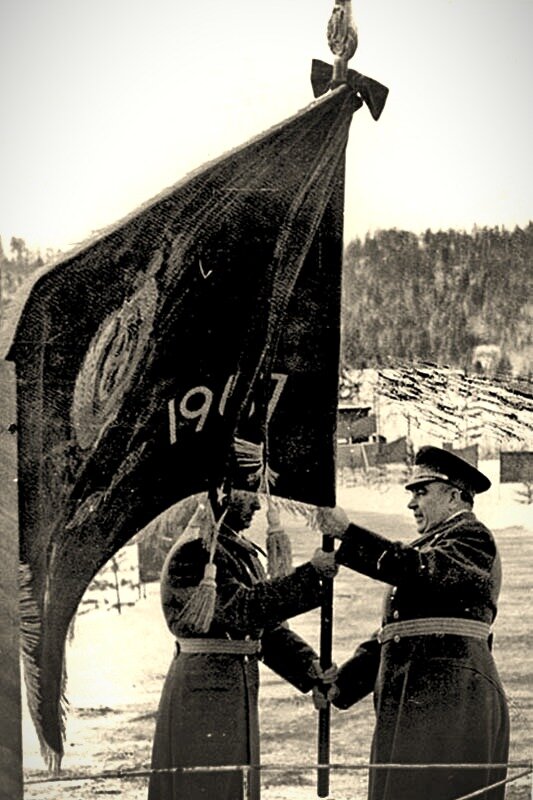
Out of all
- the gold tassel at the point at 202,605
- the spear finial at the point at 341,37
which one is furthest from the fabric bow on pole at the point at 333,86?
the gold tassel at the point at 202,605

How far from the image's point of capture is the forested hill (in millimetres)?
3262

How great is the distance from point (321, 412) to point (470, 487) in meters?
0.39

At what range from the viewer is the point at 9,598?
10.2 feet

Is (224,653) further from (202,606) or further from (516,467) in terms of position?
(516,467)

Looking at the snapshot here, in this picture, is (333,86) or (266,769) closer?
(333,86)

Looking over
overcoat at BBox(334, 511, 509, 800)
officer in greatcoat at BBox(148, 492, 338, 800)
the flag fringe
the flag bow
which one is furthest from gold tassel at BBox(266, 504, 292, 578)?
the flag bow

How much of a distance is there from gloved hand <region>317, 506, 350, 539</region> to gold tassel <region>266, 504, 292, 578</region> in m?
0.08

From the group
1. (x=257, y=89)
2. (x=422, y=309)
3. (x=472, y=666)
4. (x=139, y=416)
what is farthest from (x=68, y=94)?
(x=472, y=666)

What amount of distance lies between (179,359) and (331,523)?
499mm

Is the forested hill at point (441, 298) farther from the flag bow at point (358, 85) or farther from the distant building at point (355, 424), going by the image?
the flag bow at point (358, 85)

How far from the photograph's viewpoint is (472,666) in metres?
3.30

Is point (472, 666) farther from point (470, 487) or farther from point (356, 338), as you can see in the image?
point (356, 338)

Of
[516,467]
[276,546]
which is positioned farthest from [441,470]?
[276,546]

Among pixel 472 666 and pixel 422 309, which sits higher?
pixel 422 309
